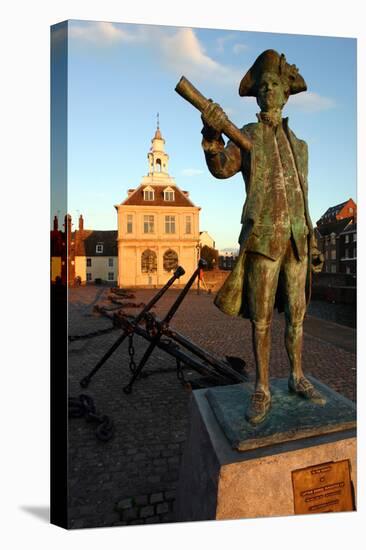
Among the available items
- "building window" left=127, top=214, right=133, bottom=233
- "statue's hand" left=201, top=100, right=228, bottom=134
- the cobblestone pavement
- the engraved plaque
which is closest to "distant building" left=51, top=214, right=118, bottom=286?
"building window" left=127, top=214, right=133, bottom=233

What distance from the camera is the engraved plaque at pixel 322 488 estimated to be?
2.32m

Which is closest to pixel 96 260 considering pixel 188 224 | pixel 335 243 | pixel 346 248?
pixel 188 224

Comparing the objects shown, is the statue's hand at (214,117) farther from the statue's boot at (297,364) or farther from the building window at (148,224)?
the building window at (148,224)

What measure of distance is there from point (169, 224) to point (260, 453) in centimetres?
2889

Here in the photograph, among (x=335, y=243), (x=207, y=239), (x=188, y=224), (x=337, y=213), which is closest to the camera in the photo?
(x=188, y=224)

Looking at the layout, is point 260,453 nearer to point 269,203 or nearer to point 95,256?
point 269,203

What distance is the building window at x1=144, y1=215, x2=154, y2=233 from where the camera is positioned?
30.2m

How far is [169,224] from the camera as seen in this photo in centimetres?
3050

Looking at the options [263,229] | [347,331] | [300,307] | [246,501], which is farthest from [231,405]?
[347,331]

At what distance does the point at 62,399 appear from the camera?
2857 millimetres

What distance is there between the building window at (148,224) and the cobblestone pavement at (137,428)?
20.9 meters

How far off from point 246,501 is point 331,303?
1865cm

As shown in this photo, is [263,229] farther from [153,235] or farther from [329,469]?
[153,235]

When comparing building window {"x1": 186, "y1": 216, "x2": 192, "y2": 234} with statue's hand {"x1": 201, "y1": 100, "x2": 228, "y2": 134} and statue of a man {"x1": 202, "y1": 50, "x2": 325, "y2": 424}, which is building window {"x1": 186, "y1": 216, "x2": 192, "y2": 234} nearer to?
statue of a man {"x1": 202, "y1": 50, "x2": 325, "y2": 424}
